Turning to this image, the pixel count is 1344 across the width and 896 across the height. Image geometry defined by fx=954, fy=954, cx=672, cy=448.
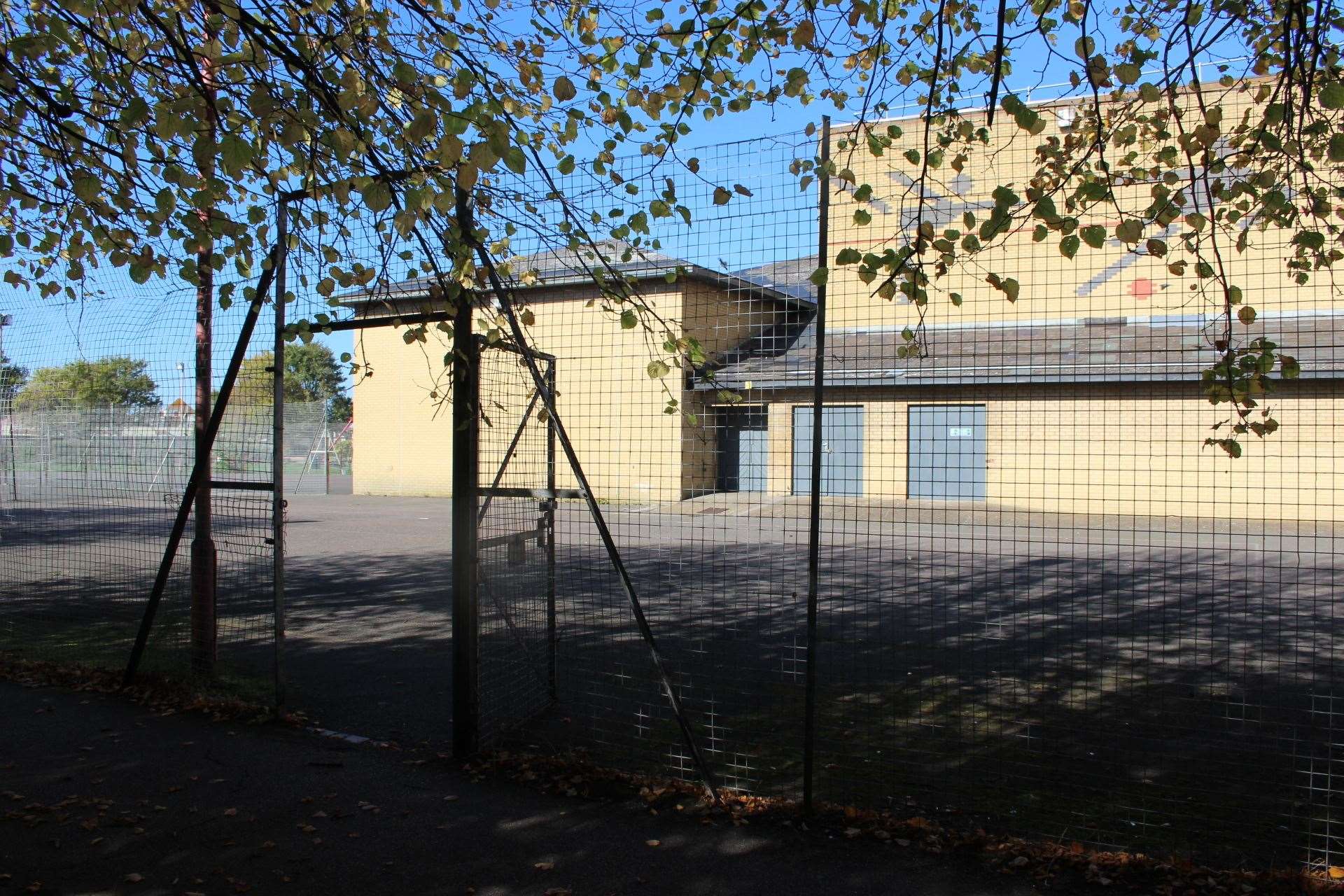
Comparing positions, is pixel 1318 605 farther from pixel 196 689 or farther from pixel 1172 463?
pixel 196 689

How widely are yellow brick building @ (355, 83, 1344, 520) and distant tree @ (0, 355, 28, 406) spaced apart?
13.3 feet

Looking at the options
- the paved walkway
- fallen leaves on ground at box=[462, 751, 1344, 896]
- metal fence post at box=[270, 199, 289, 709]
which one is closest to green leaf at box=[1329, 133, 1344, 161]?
fallen leaves on ground at box=[462, 751, 1344, 896]

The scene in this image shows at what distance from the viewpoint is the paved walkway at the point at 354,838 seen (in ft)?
12.8

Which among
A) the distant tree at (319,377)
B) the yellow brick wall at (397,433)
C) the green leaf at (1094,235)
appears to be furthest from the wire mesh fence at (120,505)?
the distant tree at (319,377)

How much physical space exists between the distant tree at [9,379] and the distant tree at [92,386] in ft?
0.17

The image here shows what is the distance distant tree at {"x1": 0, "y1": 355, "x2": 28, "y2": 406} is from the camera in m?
8.42

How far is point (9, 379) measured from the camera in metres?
8.66

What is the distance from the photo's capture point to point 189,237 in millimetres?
5332

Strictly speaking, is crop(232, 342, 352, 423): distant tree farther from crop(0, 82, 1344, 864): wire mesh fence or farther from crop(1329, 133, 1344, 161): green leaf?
crop(1329, 133, 1344, 161): green leaf

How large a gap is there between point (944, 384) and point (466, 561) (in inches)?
456

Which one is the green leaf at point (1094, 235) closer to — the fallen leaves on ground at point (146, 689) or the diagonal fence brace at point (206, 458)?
the diagonal fence brace at point (206, 458)

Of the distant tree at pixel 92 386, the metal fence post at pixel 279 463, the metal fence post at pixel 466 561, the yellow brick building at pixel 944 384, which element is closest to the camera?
the yellow brick building at pixel 944 384

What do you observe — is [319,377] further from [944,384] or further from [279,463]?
[279,463]

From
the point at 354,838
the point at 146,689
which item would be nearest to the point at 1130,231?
the point at 354,838
